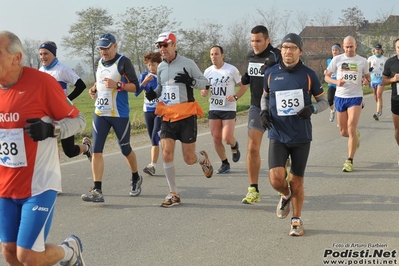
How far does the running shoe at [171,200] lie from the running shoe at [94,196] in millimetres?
831

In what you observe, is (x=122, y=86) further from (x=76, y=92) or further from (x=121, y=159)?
(x=121, y=159)

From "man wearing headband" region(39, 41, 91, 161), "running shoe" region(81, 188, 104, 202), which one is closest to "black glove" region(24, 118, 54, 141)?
"running shoe" region(81, 188, 104, 202)

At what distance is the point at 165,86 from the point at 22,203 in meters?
3.76

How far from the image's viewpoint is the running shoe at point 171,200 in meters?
7.56

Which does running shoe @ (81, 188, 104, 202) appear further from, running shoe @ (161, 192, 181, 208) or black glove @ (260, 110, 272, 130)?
black glove @ (260, 110, 272, 130)

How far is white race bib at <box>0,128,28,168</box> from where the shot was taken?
4.25 metres

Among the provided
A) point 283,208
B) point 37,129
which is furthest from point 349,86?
point 37,129

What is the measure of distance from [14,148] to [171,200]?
11.7ft

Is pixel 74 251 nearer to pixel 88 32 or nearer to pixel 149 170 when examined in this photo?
pixel 149 170

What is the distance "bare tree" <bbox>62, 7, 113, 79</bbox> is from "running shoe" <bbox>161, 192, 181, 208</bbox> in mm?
48765

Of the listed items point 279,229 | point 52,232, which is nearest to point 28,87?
point 52,232

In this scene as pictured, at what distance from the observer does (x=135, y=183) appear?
8250 millimetres

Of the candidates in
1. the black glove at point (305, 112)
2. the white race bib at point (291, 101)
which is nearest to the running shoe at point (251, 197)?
the white race bib at point (291, 101)

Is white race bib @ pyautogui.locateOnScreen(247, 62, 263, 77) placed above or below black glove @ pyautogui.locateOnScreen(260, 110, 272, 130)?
above
